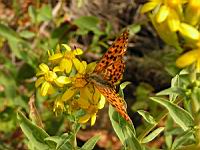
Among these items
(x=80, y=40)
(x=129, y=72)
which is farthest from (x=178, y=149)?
(x=80, y=40)

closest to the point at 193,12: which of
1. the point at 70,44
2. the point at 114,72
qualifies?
the point at 114,72

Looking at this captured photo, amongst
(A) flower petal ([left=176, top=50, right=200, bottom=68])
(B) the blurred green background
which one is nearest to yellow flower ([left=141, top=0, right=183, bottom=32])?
(A) flower petal ([left=176, top=50, right=200, bottom=68])

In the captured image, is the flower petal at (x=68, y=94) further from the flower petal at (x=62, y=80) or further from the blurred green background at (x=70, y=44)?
the blurred green background at (x=70, y=44)

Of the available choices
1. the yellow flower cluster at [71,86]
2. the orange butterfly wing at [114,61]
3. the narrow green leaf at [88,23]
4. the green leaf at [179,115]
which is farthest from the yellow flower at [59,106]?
the narrow green leaf at [88,23]

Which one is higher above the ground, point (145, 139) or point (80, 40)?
point (145, 139)

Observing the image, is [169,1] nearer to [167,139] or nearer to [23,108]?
[167,139]

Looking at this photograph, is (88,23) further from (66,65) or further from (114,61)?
(114,61)
